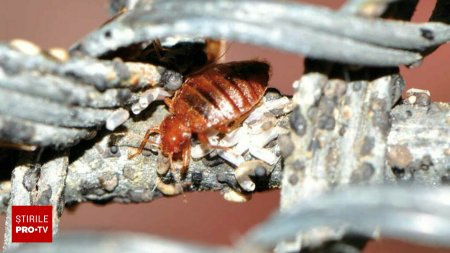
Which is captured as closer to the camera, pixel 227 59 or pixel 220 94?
pixel 220 94

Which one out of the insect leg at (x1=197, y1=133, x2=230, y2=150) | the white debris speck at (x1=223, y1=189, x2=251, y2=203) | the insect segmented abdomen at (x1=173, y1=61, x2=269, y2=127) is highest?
the insect segmented abdomen at (x1=173, y1=61, x2=269, y2=127)

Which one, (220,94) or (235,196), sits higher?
(220,94)

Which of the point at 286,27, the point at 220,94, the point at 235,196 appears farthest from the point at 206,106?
the point at 286,27

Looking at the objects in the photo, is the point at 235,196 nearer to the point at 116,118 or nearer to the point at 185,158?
the point at 185,158

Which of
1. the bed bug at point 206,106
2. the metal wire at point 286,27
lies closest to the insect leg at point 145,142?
the bed bug at point 206,106

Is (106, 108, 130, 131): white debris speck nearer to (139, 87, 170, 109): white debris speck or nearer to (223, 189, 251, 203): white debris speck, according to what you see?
(139, 87, 170, 109): white debris speck

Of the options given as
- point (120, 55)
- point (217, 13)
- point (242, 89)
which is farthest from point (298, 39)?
point (242, 89)

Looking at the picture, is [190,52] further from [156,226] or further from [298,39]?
[156,226]

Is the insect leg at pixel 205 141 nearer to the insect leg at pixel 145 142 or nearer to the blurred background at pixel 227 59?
the insect leg at pixel 145 142

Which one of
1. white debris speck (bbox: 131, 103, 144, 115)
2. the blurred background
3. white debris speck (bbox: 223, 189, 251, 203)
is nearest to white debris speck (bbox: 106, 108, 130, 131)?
white debris speck (bbox: 131, 103, 144, 115)

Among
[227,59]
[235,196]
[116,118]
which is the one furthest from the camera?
[227,59]
